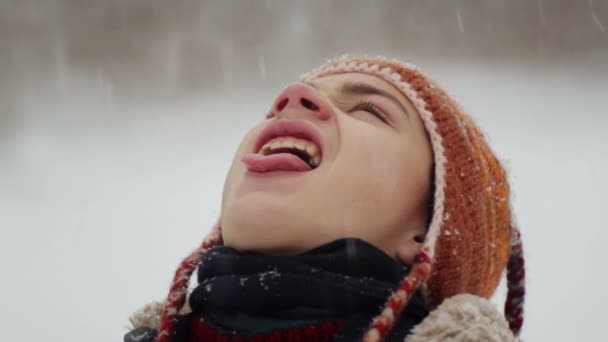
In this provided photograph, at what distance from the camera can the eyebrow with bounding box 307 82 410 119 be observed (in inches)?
26.4

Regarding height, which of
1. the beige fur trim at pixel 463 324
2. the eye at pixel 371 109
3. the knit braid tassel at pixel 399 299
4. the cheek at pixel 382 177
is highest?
the eye at pixel 371 109

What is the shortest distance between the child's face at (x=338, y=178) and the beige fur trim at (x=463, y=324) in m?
0.08

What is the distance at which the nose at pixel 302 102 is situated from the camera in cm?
63

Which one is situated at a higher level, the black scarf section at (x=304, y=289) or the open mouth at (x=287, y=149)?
the open mouth at (x=287, y=149)

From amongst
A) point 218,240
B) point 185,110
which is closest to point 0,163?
point 185,110

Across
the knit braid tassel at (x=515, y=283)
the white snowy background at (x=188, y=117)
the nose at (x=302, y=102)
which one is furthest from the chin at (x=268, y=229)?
the white snowy background at (x=188, y=117)

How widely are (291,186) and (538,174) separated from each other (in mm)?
839

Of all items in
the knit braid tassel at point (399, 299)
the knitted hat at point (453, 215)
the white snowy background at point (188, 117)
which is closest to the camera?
the knit braid tassel at point (399, 299)

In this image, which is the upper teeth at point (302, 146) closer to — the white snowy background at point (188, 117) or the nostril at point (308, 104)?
the nostril at point (308, 104)

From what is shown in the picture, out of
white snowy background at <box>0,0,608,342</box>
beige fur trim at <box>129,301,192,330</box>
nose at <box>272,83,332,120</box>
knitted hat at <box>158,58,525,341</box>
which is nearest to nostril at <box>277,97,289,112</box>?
nose at <box>272,83,332,120</box>

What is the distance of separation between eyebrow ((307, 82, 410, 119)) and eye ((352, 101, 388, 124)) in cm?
1

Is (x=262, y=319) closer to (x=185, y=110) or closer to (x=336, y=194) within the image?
(x=336, y=194)

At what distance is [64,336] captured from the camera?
118 cm

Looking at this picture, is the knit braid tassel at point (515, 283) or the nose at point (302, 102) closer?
the nose at point (302, 102)
